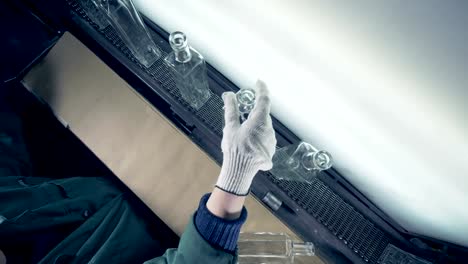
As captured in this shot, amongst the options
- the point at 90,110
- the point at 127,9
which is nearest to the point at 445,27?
the point at 127,9

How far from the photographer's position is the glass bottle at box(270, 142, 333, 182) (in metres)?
1.09

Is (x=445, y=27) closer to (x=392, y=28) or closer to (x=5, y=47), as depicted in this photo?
(x=392, y=28)

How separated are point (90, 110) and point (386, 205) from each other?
4.38ft

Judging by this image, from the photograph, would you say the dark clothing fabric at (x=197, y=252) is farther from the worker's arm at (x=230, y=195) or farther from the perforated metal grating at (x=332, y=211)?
the perforated metal grating at (x=332, y=211)

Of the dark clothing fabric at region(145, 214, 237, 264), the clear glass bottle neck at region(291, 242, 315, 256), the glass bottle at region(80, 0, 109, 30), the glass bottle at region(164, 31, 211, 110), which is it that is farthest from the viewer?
the glass bottle at region(80, 0, 109, 30)

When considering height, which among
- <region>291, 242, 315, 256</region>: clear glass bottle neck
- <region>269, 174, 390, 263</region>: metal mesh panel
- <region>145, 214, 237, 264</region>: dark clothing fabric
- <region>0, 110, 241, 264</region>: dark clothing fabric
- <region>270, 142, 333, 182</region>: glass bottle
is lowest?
<region>0, 110, 241, 264</region>: dark clothing fabric

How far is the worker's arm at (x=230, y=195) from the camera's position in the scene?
0.75 metres

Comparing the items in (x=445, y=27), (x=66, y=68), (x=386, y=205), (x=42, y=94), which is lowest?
(x=42, y=94)

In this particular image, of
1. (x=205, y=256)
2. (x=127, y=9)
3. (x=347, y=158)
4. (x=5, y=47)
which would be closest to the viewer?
(x=205, y=256)

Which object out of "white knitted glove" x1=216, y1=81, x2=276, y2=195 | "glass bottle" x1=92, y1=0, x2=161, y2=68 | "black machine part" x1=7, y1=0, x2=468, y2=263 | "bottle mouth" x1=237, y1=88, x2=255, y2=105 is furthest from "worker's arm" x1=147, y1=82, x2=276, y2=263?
"glass bottle" x1=92, y1=0, x2=161, y2=68

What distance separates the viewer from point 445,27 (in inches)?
19.4

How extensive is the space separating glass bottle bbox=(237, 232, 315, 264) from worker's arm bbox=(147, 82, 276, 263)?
30 centimetres

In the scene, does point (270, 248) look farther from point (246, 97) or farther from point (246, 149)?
point (246, 97)

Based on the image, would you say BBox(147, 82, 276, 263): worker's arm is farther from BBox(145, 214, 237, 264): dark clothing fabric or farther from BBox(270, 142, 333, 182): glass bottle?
BBox(270, 142, 333, 182): glass bottle
